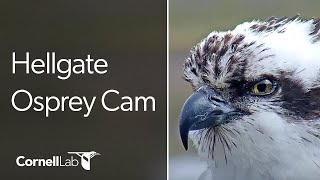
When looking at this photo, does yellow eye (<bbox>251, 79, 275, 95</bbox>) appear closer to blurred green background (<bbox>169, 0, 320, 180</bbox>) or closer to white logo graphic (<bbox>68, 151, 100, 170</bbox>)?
blurred green background (<bbox>169, 0, 320, 180</bbox>)

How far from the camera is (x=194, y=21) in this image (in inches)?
86.0

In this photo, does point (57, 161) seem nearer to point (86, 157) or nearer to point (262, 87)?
point (86, 157)

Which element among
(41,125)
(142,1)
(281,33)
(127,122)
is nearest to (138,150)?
(127,122)

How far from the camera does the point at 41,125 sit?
219 centimetres

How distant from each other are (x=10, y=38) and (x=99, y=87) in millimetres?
415

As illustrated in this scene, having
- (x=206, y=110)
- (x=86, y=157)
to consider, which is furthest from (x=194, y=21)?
(x=86, y=157)

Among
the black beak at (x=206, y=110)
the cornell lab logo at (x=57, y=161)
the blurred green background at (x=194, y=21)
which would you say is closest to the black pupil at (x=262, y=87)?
the black beak at (x=206, y=110)

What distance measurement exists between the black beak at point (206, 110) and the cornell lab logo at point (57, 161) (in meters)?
0.43

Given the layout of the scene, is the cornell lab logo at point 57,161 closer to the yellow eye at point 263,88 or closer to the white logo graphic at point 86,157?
the white logo graphic at point 86,157

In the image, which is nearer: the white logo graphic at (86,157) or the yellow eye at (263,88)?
the yellow eye at (263,88)

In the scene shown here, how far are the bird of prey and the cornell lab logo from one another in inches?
16.0

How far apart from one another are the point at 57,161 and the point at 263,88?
0.88 metres

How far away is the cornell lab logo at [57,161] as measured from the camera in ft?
7.20

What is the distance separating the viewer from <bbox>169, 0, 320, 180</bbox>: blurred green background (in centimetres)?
216
